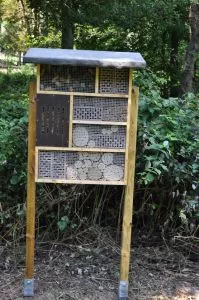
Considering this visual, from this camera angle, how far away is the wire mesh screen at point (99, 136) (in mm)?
3189

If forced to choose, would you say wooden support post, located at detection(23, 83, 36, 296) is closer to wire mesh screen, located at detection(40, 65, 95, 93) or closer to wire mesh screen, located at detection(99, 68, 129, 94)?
wire mesh screen, located at detection(40, 65, 95, 93)

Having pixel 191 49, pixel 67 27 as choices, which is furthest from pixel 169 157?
pixel 67 27

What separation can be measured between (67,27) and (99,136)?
10.8 metres

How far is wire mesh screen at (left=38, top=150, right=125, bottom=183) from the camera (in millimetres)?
3217

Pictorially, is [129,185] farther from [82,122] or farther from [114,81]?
[114,81]

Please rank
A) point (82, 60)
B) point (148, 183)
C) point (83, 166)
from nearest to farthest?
1. point (82, 60)
2. point (83, 166)
3. point (148, 183)

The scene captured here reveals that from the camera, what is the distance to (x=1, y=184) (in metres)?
4.04

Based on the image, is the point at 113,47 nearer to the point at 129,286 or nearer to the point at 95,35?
the point at 95,35

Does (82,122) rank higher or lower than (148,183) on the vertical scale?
higher

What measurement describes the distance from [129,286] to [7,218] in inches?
46.4

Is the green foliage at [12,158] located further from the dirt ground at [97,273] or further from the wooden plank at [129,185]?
the wooden plank at [129,185]

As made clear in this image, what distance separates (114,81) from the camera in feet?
10.3

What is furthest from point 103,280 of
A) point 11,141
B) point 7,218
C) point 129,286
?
point 11,141

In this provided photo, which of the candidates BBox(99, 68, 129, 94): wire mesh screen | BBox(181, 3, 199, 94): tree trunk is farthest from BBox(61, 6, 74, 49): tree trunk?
BBox(99, 68, 129, 94): wire mesh screen
